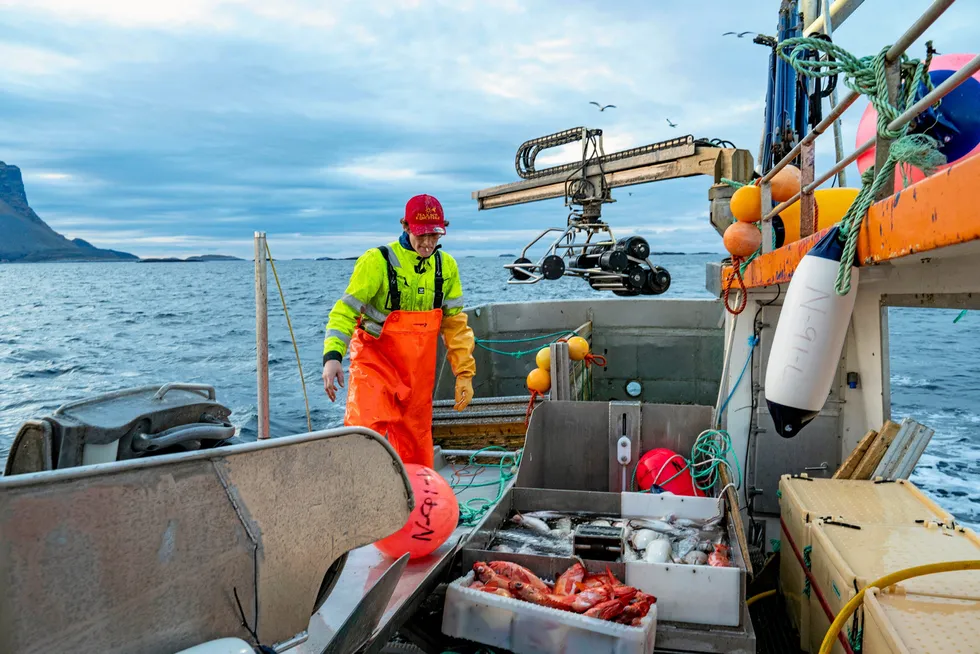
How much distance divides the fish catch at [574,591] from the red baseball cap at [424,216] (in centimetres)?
216

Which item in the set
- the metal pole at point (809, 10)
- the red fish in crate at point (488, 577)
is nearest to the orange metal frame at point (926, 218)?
the red fish in crate at point (488, 577)

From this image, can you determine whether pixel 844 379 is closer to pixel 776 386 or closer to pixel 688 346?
pixel 776 386

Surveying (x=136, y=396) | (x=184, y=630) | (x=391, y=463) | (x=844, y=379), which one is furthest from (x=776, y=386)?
(x=844, y=379)

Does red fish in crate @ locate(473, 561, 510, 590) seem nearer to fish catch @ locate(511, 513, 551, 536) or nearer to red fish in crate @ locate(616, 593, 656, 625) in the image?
red fish in crate @ locate(616, 593, 656, 625)

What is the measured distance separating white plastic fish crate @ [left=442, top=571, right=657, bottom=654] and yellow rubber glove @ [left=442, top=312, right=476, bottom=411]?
211cm

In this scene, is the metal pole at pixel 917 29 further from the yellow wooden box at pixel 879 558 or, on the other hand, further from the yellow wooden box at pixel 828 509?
the yellow wooden box at pixel 828 509

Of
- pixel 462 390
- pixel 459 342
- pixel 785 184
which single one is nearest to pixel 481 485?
pixel 462 390

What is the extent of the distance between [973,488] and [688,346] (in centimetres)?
401

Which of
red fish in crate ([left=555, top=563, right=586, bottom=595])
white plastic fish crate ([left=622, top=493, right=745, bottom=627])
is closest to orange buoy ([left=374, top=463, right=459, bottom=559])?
red fish in crate ([left=555, top=563, right=586, bottom=595])

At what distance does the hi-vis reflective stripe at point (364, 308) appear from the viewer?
4422mm

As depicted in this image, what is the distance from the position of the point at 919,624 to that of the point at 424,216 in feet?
11.0

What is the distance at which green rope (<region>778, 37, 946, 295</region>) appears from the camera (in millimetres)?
2002

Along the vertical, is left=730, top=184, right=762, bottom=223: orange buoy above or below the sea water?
above

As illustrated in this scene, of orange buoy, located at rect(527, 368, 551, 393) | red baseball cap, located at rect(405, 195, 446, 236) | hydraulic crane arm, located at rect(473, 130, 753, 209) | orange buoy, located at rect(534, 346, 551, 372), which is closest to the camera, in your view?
red baseball cap, located at rect(405, 195, 446, 236)
